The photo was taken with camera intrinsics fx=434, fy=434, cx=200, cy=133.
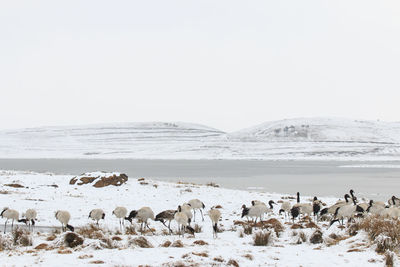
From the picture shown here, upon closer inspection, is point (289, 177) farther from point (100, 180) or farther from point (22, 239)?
point (22, 239)

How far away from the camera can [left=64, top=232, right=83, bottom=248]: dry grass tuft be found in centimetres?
1076

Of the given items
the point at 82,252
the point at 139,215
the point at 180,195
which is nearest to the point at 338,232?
the point at 139,215

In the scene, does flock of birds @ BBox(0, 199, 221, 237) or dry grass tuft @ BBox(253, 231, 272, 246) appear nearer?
dry grass tuft @ BBox(253, 231, 272, 246)

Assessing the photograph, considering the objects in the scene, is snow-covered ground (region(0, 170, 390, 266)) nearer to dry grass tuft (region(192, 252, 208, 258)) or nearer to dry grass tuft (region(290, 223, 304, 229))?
dry grass tuft (region(192, 252, 208, 258))

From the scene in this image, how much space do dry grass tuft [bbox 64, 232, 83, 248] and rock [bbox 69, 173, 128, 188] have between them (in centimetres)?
1822

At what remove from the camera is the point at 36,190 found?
84.3ft

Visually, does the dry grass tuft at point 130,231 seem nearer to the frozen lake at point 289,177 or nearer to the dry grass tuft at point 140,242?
the dry grass tuft at point 140,242

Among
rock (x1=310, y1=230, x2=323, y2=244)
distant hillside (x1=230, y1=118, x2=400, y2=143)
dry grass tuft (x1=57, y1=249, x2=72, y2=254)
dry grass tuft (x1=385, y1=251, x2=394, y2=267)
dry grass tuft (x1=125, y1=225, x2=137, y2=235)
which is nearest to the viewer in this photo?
dry grass tuft (x1=385, y1=251, x2=394, y2=267)

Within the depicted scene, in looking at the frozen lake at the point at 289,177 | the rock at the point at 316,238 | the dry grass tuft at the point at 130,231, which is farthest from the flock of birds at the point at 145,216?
the frozen lake at the point at 289,177

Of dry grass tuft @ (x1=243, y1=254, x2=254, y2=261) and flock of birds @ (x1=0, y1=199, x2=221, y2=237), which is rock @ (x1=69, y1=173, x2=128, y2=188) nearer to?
flock of birds @ (x1=0, y1=199, x2=221, y2=237)

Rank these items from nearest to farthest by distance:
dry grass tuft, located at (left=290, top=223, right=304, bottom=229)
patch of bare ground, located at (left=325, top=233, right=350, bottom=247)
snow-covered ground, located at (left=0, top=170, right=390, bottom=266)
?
snow-covered ground, located at (left=0, top=170, right=390, bottom=266) < patch of bare ground, located at (left=325, top=233, right=350, bottom=247) < dry grass tuft, located at (left=290, top=223, right=304, bottom=229)

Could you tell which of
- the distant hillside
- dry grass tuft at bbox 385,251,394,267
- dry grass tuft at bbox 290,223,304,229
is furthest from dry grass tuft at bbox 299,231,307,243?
the distant hillside

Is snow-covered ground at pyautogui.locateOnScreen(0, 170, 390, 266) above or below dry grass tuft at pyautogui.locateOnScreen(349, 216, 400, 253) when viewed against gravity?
below

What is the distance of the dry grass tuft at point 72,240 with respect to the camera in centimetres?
1076
